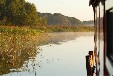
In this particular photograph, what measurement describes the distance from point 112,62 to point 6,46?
18.9m

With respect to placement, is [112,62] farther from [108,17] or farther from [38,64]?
[38,64]

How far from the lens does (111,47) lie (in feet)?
12.8

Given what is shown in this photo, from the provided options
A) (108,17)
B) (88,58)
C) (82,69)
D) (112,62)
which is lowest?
(82,69)

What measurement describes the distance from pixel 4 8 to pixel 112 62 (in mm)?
62064

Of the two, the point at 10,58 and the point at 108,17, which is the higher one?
the point at 108,17

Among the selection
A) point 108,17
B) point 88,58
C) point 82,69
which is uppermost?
point 108,17

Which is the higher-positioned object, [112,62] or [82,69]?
[112,62]

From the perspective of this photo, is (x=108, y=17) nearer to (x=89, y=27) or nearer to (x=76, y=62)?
(x=76, y=62)

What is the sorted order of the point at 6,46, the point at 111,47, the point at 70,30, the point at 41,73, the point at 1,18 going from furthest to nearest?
the point at 70,30, the point at 1,18, the point at 6,46, the point at 41,73, the point at 111,47

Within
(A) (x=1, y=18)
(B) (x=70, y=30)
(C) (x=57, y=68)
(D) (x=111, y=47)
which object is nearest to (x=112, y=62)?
(D) (x=111, y=47)

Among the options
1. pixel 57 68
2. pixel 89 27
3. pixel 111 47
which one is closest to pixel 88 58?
pixel 111 47

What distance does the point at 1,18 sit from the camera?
62031 millimetres

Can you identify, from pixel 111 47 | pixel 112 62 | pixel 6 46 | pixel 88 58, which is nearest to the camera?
pixel 112 62

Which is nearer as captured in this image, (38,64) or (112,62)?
(112,62)
